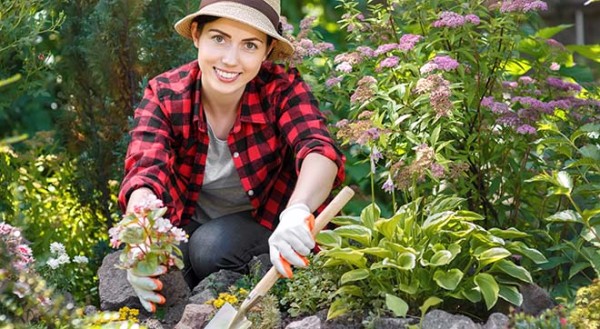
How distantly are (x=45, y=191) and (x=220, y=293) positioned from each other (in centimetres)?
138

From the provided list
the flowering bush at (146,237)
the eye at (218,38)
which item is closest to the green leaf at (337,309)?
the flowering bush at (146,237)

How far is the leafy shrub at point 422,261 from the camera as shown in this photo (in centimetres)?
301

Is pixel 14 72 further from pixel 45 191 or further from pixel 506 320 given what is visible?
pixel 506 320

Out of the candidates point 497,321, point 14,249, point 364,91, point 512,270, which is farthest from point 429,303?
point 14,249

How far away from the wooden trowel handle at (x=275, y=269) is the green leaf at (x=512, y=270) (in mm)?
475

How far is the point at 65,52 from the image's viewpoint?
435cm

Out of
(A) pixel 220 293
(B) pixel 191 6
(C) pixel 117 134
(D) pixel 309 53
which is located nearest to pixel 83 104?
(C) pixel 117 134

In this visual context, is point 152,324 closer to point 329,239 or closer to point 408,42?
point 329,239

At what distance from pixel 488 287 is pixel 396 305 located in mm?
277

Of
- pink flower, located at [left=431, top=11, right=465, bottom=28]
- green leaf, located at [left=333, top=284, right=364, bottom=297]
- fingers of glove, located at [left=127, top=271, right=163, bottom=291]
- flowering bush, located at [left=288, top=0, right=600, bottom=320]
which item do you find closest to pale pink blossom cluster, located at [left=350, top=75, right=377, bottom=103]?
flowering bush, located at [left=288, top=0, right=600, bottom=320]

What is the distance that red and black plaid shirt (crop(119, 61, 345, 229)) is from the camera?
11.5 feet

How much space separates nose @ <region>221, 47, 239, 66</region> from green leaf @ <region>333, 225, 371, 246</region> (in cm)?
64

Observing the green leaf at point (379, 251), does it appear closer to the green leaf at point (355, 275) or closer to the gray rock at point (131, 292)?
the green leaf at point (355, 275)

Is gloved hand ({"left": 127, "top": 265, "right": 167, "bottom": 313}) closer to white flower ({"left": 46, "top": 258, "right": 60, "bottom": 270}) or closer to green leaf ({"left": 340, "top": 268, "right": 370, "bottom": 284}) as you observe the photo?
white flower ({"left": 46, "top": 258, "right": 60, "bottom": 270})
